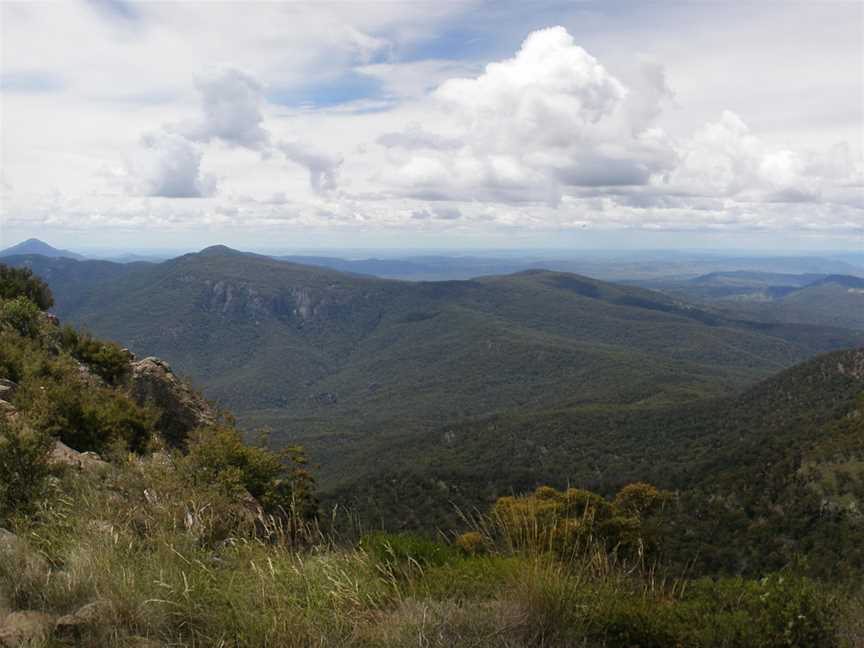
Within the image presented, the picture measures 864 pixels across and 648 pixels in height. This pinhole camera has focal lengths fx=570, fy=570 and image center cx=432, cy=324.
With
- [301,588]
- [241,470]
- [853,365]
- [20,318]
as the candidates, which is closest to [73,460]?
[241,470]

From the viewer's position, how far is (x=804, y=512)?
3641cm

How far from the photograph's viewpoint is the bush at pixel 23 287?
21617 mm

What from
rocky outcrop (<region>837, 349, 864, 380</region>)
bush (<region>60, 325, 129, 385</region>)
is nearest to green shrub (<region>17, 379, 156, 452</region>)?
bush (<region>60, 325, 129, 385</region>)

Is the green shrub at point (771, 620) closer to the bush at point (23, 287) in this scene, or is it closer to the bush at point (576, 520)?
the bush at point (576, 520)

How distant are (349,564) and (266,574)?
0.69 m

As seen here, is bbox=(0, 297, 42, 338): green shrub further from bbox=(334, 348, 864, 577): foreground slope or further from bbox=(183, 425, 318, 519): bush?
bbox=(334, 348, 864, 577): foreground slope

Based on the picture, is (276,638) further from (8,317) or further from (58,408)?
(8,317)

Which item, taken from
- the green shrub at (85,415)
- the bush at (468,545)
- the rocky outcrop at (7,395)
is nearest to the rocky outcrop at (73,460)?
the rocky outcrop at (7,395)

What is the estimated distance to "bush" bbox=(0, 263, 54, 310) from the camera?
21617 mm

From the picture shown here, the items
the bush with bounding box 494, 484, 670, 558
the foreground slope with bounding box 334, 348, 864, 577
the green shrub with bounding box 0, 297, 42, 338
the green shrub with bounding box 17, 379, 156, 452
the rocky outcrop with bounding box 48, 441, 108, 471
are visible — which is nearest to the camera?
the bush with bounding box 494, 484, 670, 558

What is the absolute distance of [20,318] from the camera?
607 inches

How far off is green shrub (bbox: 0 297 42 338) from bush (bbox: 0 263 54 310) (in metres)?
6.54

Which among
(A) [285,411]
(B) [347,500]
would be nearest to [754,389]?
(B) [347,500]

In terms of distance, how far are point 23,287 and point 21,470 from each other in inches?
838
